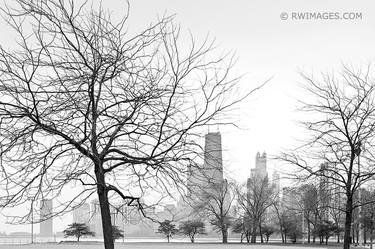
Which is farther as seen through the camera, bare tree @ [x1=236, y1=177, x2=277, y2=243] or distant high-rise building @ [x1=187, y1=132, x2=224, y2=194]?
bare tree @ [x1=236, y1=177, x2=277, y2=243]

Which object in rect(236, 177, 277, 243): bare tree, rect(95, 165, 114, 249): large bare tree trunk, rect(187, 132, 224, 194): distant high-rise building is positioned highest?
rect(187, 132, 224, 194): distant high-rise building

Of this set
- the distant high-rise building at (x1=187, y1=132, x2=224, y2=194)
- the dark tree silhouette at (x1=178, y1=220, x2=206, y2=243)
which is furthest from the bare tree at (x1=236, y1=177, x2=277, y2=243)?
the distant high-rise building at (x1=187, y1=132, x2=224, y2=194)

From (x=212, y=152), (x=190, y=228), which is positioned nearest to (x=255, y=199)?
(x=190, y=228)

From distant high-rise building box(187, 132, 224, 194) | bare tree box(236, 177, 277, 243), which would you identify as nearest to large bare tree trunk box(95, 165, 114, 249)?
distant high-rise building box(187, 132, 224, 194)

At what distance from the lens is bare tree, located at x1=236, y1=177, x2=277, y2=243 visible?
6912cm

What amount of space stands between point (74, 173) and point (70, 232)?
60.0 m

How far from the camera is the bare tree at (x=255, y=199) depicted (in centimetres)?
6912

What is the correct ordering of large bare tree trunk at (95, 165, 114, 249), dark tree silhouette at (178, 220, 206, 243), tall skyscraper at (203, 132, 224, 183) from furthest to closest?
dark tree silhouette at (178, 220, 206, 243) → tall skyscraper at (203, 132, 224, 183) → large bare tree trunk at (95, 165, 114, 249)

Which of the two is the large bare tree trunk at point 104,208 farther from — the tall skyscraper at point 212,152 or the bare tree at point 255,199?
the bare tree at point 255,199

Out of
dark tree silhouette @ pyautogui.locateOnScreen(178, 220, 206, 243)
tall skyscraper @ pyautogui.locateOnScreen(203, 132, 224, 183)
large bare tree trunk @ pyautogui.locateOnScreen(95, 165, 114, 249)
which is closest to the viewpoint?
large bare tree trunk @ pyautogui.locateOnScreen(95, 165, 114, 249)

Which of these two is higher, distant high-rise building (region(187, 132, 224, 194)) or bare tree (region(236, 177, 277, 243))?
distant high-rise building (region(187, 132, 224, 194))

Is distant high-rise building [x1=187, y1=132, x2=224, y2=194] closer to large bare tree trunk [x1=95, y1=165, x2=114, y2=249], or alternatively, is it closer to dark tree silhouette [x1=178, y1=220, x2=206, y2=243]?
large bare tree trunk [x1=95, y1=165, x2=114, y2=249]

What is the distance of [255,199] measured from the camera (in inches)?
2744

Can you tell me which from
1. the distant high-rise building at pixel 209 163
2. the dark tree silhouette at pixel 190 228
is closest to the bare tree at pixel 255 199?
the dark tree silhouette at pixel 190 228
